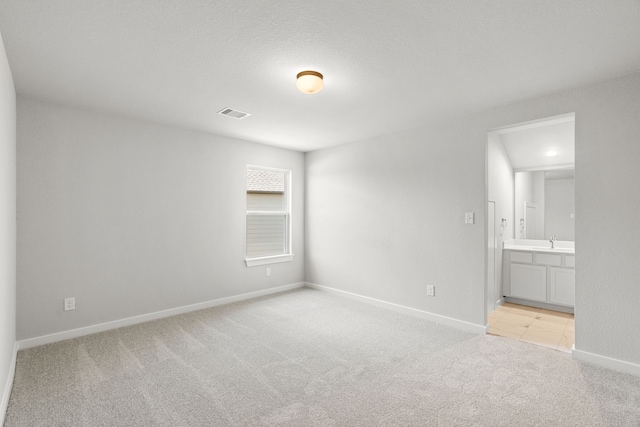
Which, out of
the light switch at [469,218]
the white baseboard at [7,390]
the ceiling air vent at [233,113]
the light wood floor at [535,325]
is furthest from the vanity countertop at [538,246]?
the white baseboard at [7,390]

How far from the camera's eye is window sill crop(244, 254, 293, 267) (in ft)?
15.4

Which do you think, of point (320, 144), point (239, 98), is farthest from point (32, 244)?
point (320, 144)

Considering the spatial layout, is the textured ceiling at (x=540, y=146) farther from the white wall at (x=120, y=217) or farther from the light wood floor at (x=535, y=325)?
the white wall at (x=120, y=217)

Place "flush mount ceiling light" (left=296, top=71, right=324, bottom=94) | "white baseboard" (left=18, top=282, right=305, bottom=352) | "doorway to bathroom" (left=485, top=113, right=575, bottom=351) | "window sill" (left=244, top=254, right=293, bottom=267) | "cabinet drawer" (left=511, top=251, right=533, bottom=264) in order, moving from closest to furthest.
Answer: "flush mount ceiling light" (left=296, top=71, right=324, bottom=94) → "white baseboard" (left=18, top=282, right=305, bottom=352) → "doorway to bathroom" (left=485, top=113, right=575, bottom=351) → "cabinet drawer" (left=511, top=251, right=533, bottom=264) → "window sill" (left=244, top=254, right=293, bottom=267)

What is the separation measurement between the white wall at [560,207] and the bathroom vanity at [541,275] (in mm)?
157

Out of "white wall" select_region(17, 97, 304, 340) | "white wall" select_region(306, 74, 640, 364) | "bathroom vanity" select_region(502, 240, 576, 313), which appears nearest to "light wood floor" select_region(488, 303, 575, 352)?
"bathroom vanity" select_region(502, 240, 576, 313)

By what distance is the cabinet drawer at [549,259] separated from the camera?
412cm

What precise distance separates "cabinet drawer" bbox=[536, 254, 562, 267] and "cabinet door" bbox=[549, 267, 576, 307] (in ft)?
0.25

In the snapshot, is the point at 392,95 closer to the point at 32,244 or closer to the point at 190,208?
the point at 190,208

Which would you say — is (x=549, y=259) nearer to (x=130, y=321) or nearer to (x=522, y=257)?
(x=522, y=257)

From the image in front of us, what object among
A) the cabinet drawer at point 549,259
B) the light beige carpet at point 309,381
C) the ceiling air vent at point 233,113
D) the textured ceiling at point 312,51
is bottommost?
the light beige carpet at point 309,381

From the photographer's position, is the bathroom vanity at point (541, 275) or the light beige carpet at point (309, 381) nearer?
the light beige carpet at point (309, 381)

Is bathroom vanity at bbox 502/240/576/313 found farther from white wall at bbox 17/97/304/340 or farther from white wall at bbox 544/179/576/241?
white wall at bbox 17/97/304/340

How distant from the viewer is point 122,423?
6.15 ft
